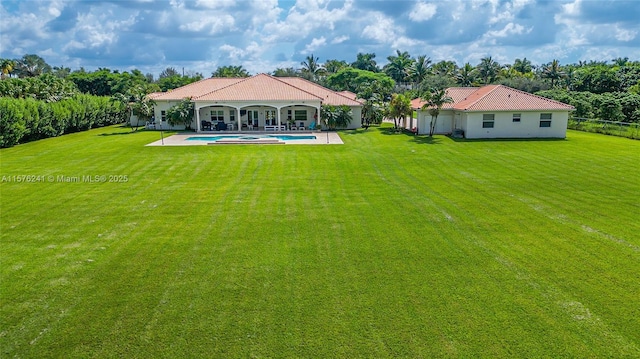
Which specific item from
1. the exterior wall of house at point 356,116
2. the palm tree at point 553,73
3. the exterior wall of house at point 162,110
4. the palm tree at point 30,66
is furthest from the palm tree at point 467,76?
the palm tree at point 30,66

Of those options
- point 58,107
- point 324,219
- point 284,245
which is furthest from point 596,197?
point 58,107

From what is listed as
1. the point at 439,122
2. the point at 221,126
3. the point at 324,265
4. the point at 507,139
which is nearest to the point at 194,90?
the point at 221,126

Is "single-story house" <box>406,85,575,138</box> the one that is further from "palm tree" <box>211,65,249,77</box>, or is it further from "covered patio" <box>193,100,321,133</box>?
"palm tree" <box>211,65,249,77</box>

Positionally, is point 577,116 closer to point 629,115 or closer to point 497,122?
point 629,115

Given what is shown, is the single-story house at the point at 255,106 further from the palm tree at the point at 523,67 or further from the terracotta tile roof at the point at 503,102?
the palm tree at the point at 523,67

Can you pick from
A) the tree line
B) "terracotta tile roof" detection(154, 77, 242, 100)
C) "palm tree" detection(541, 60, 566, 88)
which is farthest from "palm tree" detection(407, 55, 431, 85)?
"terracotta tile roof" detection(154, 77, 242, 100)
